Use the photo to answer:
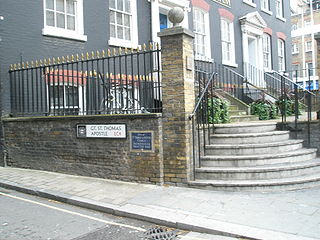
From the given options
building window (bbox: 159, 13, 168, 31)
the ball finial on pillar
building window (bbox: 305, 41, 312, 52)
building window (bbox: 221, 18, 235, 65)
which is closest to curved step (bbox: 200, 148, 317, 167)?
the ball finial on pillar

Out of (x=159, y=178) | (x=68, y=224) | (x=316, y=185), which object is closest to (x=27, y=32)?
(x=159, y=178)

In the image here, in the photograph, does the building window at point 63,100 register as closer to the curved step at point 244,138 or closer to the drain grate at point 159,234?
the curved step at point 244,138

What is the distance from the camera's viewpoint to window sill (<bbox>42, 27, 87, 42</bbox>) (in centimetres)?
932

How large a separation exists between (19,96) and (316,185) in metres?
7.20

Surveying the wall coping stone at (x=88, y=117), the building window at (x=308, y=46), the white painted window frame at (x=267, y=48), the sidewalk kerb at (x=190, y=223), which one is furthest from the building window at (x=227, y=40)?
the building window at (x=308, y=46)

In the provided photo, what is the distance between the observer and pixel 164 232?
471 centimetres

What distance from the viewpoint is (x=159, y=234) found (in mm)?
4621

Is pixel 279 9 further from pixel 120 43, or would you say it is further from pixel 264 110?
pixel 120 43

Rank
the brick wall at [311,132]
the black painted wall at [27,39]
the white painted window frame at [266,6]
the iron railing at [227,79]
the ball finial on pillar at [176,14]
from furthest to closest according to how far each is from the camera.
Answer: the white painted window frame at [266,6]
the iron railing at [227,79]
the black painted wall at [27,39]
the brick wall at [311,132]
the ball finial on pillar at [176,14]

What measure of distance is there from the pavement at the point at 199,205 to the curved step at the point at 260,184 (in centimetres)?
12

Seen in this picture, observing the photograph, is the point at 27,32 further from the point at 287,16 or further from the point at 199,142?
the point at 287,16

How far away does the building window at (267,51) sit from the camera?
19.1m

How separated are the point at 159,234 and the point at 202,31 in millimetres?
11686

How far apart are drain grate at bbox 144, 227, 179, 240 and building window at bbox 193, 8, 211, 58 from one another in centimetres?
1073
